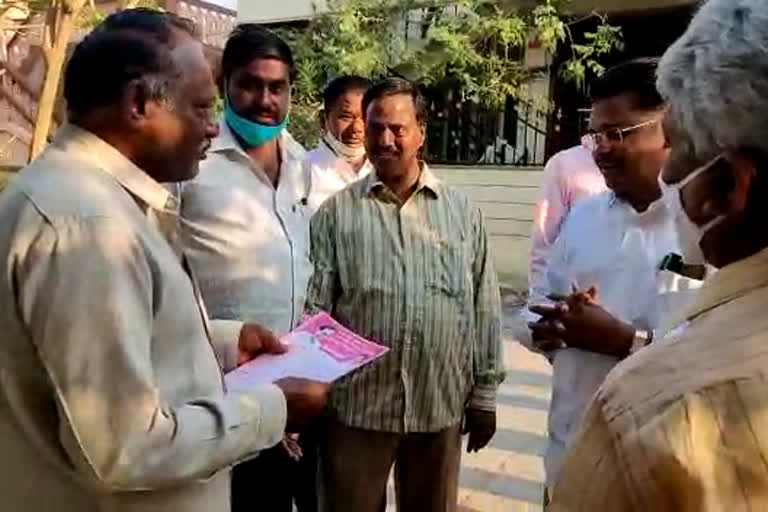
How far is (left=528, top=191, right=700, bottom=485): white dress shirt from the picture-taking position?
7.27 ft

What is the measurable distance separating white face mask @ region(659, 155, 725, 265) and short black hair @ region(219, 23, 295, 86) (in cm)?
188

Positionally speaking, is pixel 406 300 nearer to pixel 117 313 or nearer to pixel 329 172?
pixel 329 172

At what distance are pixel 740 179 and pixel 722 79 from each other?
11 cm

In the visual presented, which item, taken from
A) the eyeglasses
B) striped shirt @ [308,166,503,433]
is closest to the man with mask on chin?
the eyeglasses

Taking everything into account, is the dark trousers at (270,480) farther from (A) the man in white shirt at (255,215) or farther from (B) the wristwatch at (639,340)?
(B) the wristwatch at (639,340)

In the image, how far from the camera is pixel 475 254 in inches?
117

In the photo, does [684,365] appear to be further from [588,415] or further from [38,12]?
[38,12]

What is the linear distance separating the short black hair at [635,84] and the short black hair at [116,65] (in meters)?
1.21

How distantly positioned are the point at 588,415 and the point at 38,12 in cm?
757

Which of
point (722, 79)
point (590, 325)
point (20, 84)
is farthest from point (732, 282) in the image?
point (20, 84)

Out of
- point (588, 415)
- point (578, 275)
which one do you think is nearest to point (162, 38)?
point (588, 415)

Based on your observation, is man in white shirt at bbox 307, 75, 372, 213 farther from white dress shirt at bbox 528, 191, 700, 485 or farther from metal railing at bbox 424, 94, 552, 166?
metal railing at bbox 424, 94, 552, 166

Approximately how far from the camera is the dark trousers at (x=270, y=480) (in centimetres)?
275

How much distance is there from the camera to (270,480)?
282 centimetres
